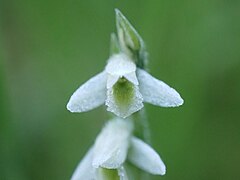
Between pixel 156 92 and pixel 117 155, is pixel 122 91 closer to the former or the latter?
pixel 156 92

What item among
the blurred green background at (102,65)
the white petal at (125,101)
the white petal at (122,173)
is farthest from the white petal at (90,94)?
the blurred green background at (102,65)

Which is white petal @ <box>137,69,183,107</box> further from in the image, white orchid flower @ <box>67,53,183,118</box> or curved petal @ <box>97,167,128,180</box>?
curved petal @ <box>97,167,128,180</box>
